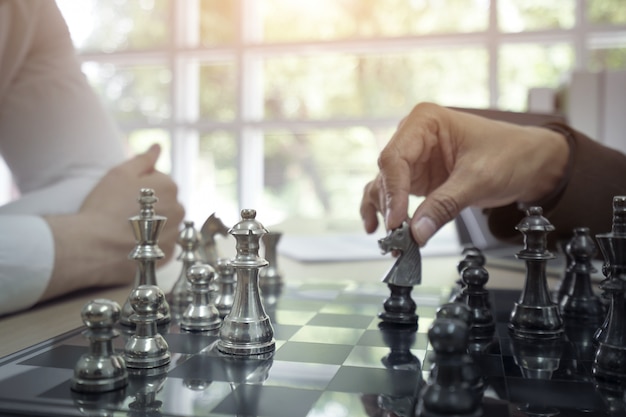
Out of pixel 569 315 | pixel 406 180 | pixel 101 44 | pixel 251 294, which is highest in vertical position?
pixel 101 44

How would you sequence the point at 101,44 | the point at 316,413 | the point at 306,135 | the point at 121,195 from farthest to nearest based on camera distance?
1. the point at 101,44
2. the point at 306,135
3. the point at 121,195
4. the point at 316,413

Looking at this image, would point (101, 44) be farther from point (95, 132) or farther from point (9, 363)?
point (9, 363)

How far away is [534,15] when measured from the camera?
17.4ft

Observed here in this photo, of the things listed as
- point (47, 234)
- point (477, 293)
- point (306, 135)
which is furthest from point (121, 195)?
point (306, 135)

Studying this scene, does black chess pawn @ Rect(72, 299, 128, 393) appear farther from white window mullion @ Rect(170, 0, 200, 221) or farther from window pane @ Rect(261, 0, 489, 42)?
white window mullion @ Rect(170, 0, 200, 221)

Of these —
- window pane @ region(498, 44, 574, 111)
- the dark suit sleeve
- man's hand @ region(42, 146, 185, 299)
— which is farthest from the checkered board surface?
window pane @ region(498, 44, 574, 111)

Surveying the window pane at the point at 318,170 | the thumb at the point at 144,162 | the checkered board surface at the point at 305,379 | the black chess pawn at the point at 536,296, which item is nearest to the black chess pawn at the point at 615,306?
Answer: the checkered board surface at the point at 305,379

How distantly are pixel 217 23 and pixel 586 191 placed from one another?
16.9 ft

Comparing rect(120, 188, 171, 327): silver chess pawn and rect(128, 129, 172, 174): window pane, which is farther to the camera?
rect(128, 129, 172, 174): window pane

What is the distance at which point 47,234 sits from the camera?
3.93ft

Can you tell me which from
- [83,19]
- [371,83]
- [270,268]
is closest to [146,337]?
[270,268]

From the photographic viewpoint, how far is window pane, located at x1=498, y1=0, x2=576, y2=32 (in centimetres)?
523

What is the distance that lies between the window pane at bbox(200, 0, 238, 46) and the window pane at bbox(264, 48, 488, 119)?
1.66 ft

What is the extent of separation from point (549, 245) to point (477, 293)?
2.03ft
